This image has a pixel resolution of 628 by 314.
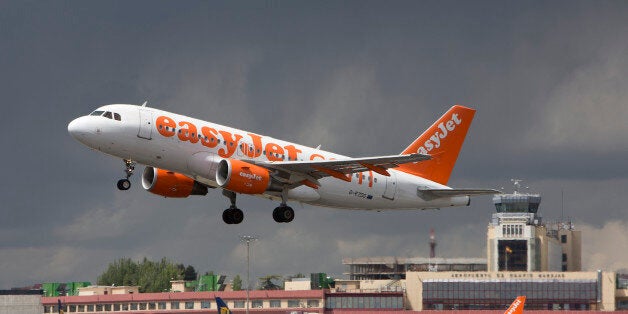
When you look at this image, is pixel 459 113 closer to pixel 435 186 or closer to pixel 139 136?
pixel 435 186

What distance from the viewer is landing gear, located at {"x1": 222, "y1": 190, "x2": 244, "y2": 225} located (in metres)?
94.3

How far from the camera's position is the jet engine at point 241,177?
8706 cm

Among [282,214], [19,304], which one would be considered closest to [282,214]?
[282,214]

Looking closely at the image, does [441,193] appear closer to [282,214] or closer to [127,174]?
[282,214]

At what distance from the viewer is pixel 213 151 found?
88062 millimetres

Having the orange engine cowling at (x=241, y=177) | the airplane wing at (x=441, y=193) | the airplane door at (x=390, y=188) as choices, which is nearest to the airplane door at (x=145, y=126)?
the orange engine cowling at (x=241, y=177)

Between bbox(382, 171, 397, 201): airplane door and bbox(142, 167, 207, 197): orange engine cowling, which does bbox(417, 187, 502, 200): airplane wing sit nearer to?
bbox(382, 171, 397, 201): airplane door

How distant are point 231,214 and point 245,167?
7.53m

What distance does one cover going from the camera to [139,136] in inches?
3337

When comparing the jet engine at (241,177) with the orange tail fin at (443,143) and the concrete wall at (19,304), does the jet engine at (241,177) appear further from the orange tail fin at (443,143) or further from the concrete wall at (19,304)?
the concrete wall at (19,304)

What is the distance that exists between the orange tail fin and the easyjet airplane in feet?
0.84

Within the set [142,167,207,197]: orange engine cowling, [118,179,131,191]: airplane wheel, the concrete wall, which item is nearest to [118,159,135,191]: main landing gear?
[118,179,131,191]: airplane wheel

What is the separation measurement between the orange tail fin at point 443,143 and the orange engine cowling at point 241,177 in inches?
661

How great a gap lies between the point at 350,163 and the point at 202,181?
34.4 ft
